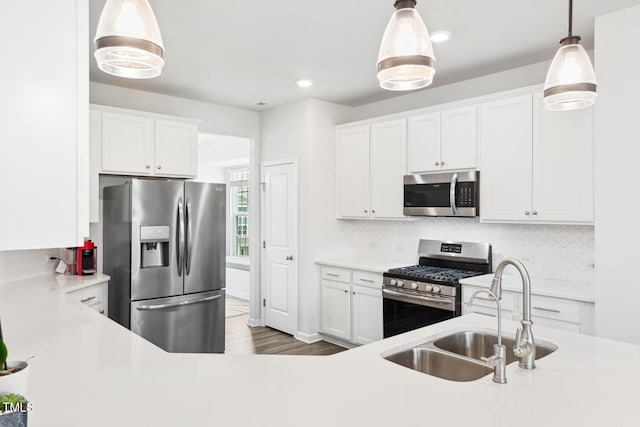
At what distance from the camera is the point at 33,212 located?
4.14 feet

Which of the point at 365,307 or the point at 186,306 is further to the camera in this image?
the point at 365,307

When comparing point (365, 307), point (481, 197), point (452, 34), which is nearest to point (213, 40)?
point (452, 34)

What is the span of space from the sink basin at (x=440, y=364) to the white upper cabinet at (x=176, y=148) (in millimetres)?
3218

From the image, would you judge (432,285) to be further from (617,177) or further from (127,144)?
(127,144)

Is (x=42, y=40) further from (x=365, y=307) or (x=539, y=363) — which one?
(x=365, y=307)

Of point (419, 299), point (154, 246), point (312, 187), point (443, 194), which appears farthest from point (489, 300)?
point (154, 246)

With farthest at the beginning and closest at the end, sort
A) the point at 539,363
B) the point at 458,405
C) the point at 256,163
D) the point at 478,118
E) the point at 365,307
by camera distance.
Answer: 1. the point at 256,163
2. the point at 365,307
3. the point at 478,118
4. the point at 539,363
5. the point at 458,405

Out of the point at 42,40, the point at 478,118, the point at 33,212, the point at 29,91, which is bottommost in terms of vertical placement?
the point at 33,212

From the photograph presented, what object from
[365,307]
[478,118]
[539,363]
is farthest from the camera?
[365,307]

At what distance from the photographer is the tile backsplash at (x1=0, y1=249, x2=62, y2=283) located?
3.05m

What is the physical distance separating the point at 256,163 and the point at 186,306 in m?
2.16

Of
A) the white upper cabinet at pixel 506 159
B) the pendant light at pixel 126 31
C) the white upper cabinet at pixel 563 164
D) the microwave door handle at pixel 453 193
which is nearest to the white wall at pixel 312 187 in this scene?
the microwave door handle at pixel 453 193

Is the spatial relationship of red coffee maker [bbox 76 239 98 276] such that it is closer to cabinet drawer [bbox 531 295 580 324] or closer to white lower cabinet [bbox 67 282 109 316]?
white lower cabinet [bbox 67 282 109 316]

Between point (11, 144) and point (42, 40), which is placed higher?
point (42, 40)
